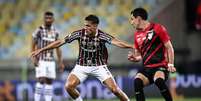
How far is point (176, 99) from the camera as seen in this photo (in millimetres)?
22047

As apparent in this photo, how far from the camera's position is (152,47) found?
44.4 feet

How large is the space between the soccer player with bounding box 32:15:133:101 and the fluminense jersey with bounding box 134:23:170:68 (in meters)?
0.56

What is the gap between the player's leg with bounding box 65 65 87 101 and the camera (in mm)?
14195

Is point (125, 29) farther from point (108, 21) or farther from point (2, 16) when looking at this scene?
point (2, 16)

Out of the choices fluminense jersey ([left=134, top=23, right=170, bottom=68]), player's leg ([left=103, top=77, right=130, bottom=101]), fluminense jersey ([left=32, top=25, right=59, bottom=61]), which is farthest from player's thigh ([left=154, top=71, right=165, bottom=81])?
fluminense jersey ([left=32, top=25, right=59, bottom=61])

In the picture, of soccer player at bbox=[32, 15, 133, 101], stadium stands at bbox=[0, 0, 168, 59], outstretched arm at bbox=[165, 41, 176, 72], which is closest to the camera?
outstretched arm at bbox=[165, 41, 176, 72]

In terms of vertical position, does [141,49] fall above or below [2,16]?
below

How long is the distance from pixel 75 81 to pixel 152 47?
1.73 metres

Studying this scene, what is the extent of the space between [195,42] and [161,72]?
14029 mm

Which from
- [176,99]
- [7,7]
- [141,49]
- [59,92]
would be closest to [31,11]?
[7,7]

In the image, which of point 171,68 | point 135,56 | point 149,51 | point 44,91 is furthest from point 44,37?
point 171,68

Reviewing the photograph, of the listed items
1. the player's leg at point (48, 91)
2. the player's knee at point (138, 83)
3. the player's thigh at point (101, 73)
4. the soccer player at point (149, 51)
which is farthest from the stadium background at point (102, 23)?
the player's knee at point (138, 83)

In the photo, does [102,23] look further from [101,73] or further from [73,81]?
[73,81]

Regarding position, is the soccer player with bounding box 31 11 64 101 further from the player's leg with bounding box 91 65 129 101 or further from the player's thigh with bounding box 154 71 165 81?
the player's thigh with bounding box 154 71 165 81
